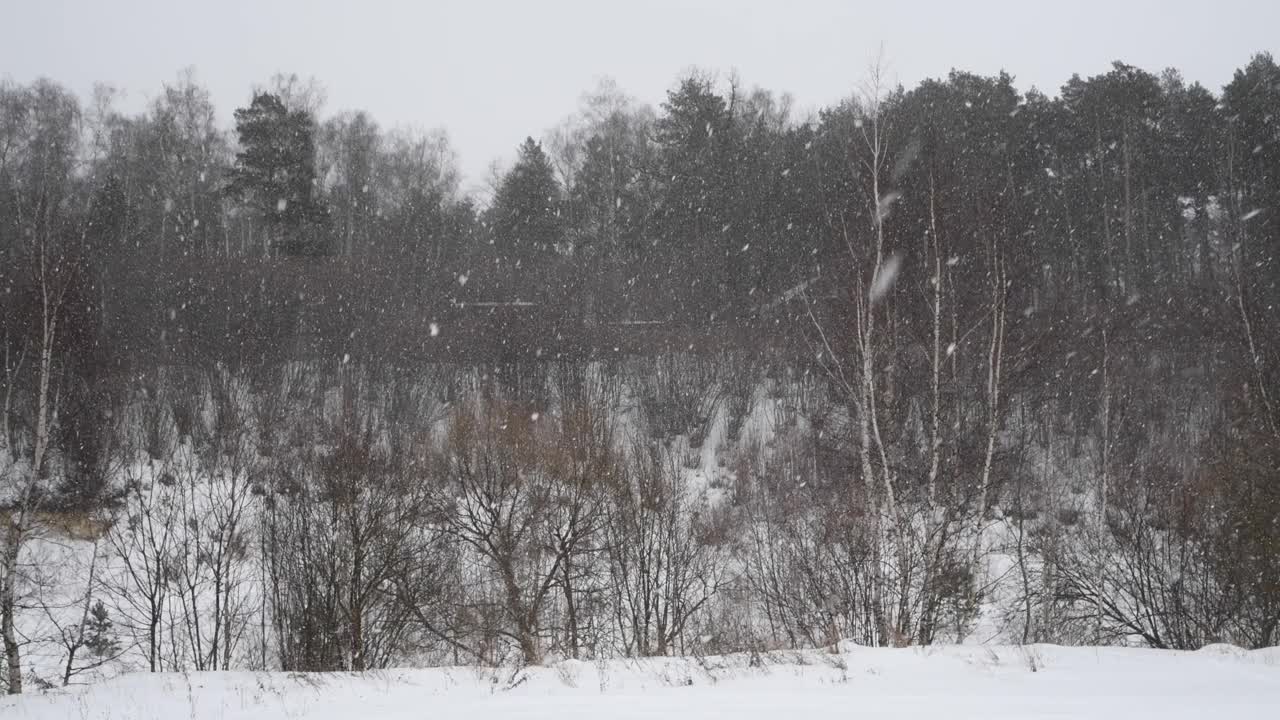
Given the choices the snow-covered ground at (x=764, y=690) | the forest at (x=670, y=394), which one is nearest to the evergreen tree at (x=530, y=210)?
the forest at (x=670, y=394)

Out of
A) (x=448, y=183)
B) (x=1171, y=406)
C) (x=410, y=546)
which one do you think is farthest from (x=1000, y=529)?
(x=448, y=183)

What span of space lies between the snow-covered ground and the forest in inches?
126

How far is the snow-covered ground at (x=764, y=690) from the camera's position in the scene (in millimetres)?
7480

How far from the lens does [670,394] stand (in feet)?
80.6

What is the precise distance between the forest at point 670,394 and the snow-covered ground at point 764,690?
3209 millimetres

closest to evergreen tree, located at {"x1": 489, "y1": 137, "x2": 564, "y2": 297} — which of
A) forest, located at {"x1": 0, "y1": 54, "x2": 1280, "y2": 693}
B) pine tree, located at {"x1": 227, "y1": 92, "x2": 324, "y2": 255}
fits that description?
forest, located at {"x1": 0, "y1": 54, "x2": 1280, "y2": 693}

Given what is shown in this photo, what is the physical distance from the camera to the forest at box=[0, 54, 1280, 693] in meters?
15.1

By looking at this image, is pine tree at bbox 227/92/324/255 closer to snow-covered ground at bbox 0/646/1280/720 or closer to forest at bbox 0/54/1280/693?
forest at bbox 0/54/1280/693

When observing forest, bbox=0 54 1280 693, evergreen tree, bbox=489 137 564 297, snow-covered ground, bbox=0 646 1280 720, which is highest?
evergreen tree, bbox=489 137 564 297

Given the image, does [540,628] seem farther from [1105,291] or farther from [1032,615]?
[1105,291]

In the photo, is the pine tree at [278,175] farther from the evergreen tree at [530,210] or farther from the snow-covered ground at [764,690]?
the snow-covered ground at [764,690]

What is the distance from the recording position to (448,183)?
47.0 meters

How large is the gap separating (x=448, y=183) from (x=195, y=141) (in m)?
13.7

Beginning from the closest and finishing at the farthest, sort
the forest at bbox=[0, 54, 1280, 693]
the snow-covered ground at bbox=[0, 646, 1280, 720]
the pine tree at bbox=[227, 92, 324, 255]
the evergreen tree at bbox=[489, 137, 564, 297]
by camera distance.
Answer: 1. the snow-covered ground at bbox=[0, 646, 1280, 720]
2. the forest at bbox=[0, 54, 1280, 693]
3. the pine tree at bbox=[227, 92, 324, 255]
4. the evergreen tree at bbox=[489, 137, 564, 297]
